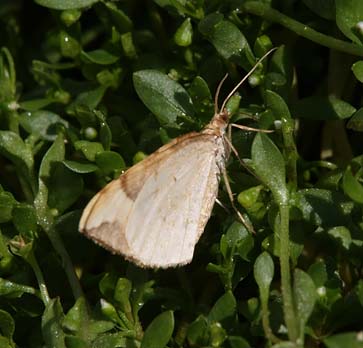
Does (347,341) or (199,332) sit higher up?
(347,341)

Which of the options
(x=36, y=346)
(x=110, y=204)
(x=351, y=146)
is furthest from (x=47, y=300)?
(x=351, y=146)

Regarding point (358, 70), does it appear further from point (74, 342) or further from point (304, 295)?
point (74, 342)

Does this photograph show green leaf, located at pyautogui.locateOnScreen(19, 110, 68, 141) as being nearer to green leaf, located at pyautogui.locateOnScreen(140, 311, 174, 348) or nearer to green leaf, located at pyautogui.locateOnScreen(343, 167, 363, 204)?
green leaf, located at pyautogui.locateOnScreen(140, 311, 174, 348)

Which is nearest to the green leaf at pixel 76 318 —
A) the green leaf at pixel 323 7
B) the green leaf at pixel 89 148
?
the green leaf at pixel 89 148

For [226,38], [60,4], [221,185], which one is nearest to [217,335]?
[221,185]

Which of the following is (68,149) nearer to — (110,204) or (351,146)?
(110,204)
